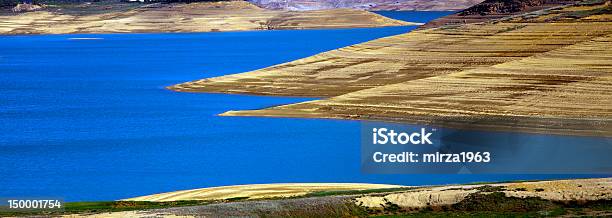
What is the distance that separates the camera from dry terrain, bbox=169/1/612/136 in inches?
2397

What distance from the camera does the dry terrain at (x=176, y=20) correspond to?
180750mm

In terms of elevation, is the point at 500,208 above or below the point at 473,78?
above

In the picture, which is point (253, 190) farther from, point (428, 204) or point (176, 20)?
point (176, 20)

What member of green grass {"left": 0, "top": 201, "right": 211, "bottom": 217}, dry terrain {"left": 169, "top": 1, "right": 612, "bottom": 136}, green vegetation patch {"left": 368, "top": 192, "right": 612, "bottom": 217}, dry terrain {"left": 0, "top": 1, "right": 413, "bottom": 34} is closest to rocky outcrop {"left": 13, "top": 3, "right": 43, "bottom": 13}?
dry terrain {"left": 0, "top": 1, "right": 413, "bottom": 34}

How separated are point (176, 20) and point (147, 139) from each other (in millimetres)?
128187

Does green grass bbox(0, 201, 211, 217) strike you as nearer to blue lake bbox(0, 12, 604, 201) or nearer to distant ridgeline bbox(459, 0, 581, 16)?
blue lake bbox(0, 12, 604, 201)

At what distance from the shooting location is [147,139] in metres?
57.8

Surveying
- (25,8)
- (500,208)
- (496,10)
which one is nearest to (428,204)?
(500,208)

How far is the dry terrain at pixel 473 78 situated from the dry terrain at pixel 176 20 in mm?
79927

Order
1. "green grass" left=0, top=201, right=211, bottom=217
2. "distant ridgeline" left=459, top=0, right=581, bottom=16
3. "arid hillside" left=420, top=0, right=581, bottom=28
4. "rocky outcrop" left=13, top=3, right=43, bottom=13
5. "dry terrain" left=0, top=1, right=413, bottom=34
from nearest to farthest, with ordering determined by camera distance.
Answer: "green grass" left=0, top=201, right=211, bottom=217
"arid hillside" left=420, top=0, right=581, bottom=28
"distant ridgeline" left=459, top=0, right=581, bottom=16
"dry terrain" left=0, top=1, right=413, bottom=34
"rocky outcrop" left=13, top=3, right=43, bottom=13

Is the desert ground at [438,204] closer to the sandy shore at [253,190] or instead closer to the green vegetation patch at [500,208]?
the green vegetation patch at [500,208]

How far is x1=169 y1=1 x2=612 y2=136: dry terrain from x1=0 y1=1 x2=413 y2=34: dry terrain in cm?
7993

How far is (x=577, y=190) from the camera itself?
100 ft

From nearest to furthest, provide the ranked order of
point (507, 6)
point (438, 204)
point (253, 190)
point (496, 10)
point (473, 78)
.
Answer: point (438, 204) < point (253, 190) < point (473, 78) < point (496, 10) < point (507, 6)
